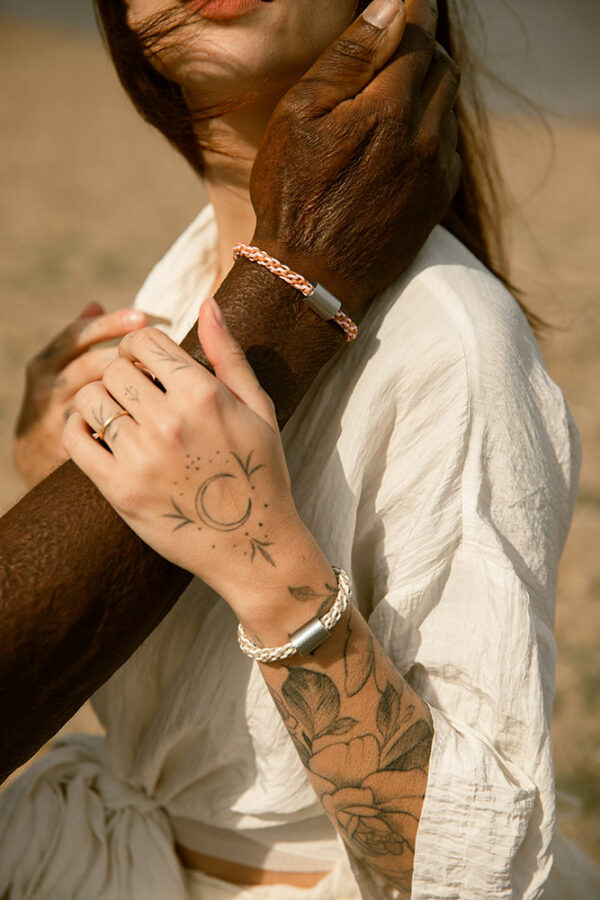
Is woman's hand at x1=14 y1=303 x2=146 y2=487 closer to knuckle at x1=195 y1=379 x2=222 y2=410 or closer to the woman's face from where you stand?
the woman's face

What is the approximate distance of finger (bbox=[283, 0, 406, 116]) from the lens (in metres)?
1.29

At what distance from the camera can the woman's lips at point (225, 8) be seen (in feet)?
4.29

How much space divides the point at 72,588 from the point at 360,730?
0.41 meters

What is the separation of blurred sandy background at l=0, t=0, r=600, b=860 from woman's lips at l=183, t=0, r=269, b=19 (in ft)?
2.93

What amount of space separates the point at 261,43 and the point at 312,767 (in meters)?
1.02

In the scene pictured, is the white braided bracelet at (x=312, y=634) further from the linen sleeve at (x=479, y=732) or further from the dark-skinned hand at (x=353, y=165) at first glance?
the dark-skinned hand at (x=353, y=165)

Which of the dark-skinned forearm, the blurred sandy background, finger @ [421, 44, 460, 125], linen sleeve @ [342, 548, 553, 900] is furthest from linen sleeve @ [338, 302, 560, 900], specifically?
the blurred sandy background

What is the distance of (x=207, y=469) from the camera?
1.10 metres

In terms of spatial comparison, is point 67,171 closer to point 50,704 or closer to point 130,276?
point 130,276

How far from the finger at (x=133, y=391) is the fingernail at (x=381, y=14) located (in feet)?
1.97

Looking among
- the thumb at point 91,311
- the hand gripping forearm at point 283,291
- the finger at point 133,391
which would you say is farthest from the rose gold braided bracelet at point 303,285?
the thumb at point 91,311

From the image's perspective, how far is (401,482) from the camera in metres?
1.31

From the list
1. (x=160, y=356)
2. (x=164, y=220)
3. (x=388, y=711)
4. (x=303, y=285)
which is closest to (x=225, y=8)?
(x=303, y=285)

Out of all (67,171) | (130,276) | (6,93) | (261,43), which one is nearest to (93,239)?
(130,276)
